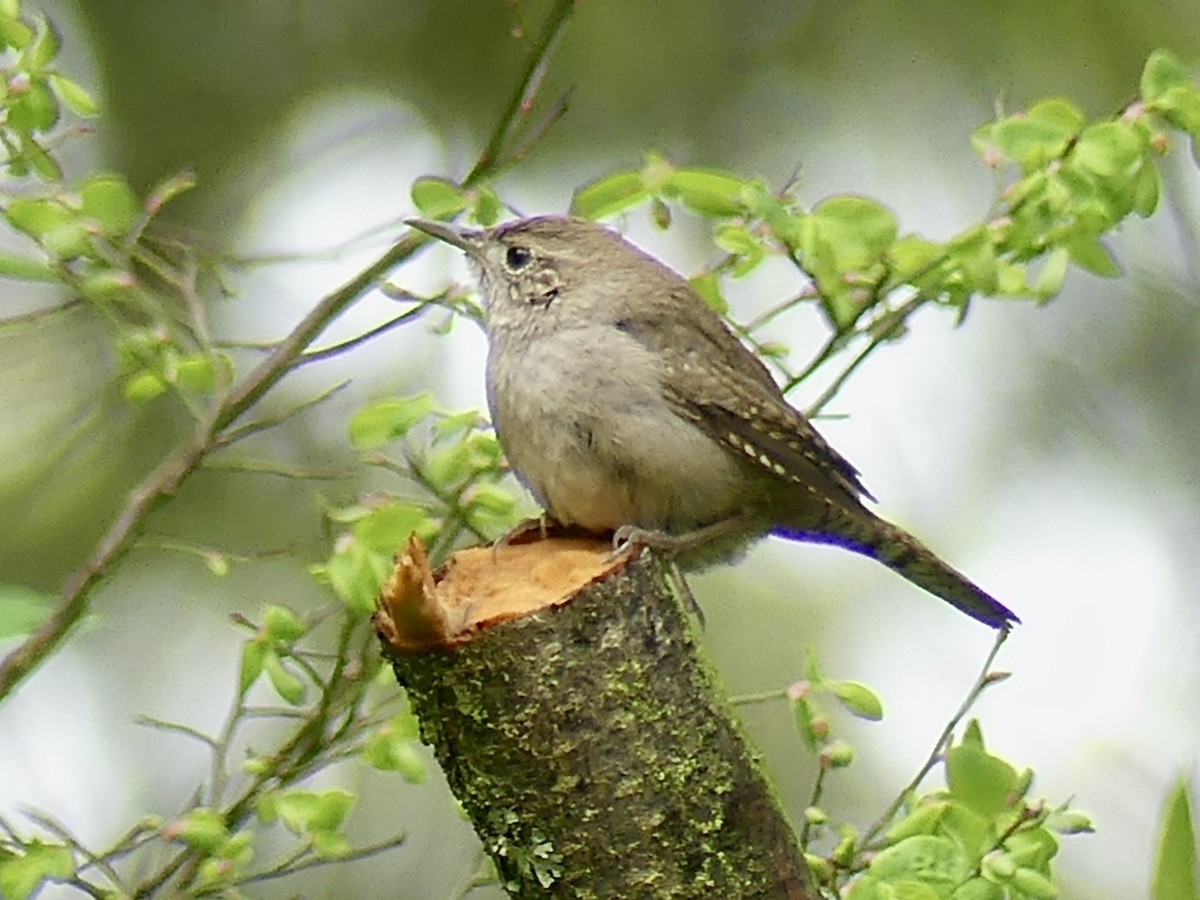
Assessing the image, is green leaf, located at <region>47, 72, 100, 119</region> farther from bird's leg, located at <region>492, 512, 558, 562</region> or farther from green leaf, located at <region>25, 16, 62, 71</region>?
bird's leg, located at <region>492, 512, 558, 562</region>

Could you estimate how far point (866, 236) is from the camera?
2.52 meters

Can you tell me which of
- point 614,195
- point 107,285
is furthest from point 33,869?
point 614,195

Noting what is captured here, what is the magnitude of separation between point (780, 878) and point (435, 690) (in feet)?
1.58

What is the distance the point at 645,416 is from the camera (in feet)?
9.43

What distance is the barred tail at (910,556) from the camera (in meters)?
3.13

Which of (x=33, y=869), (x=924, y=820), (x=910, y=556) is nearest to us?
(x=924, y=820)

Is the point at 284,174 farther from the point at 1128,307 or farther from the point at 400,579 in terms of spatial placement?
the point at 400,579

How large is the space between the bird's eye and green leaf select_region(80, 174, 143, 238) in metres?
0.93

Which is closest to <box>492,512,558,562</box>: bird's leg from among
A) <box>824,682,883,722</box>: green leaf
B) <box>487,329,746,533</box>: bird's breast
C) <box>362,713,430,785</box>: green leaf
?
<box>487,329,746,533</box>: bird's breast

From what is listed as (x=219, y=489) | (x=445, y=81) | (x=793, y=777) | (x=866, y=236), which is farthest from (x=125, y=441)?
(x=866, y=236)

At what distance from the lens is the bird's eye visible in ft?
10.7

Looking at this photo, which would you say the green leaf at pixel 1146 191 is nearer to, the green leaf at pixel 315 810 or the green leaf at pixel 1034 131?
the green leaf at pixel 1034 131

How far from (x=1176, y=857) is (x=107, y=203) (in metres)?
1.74

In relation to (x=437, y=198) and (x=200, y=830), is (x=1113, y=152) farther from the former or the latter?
(x=200, y=830)
